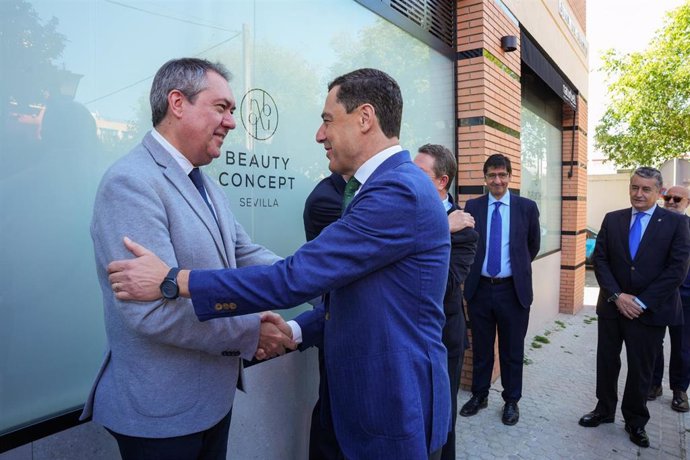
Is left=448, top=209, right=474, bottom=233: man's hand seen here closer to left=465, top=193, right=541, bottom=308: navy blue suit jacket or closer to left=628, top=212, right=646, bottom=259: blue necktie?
left=465, top=193, right=541, bottom=308: navy blue suit jacket

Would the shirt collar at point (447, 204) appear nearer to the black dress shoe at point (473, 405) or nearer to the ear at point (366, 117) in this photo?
the ear at point (366, 117)

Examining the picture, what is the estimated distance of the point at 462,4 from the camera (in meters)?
5.26

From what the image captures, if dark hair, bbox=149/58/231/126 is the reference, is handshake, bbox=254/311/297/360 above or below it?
below

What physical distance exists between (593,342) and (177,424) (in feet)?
23.2

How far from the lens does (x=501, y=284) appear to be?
180 inches

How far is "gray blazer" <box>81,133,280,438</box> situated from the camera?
5.01ft

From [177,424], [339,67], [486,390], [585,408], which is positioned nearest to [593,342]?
[585,408]

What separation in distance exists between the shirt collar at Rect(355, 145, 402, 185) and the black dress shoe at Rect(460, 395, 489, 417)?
3.51m

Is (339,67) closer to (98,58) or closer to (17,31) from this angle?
(98,58)

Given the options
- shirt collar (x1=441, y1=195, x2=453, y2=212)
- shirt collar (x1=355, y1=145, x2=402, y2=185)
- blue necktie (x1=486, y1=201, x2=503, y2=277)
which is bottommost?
blue necktie (x1=486, y1=201, x2=503, y2=277)

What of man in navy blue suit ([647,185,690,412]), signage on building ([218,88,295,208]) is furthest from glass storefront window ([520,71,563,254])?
signage on building ([218,88,295,208])

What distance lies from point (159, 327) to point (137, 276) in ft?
0.61

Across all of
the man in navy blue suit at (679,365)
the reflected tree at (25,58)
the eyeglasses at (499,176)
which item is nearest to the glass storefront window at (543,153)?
the man in navy blue suit at (679,365)

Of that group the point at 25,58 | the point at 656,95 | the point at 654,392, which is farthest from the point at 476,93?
the point at 656,95
